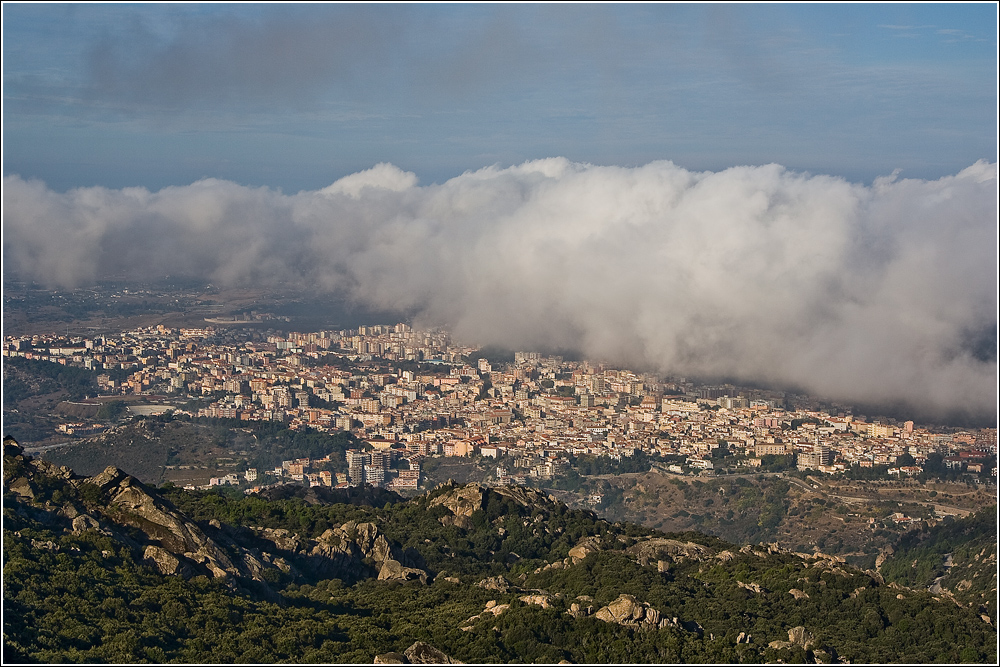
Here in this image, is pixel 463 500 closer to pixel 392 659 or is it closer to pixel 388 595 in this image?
pixel 388 595

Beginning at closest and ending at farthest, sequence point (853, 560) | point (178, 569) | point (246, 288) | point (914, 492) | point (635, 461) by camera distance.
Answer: point (178, 569) → point (853, 560) → point (914, 492) → point (635, 461) → point (246, 288)

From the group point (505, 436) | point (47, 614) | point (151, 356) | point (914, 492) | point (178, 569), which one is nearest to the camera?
point (47, 614)

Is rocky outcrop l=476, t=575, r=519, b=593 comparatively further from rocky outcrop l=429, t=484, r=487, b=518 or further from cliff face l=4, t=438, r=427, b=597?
rocky outcrop l=429, t=484, r=487, b=518

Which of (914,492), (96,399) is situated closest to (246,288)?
(96,399)

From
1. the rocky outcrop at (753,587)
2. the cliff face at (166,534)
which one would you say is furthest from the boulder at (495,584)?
the rocky outcrop at (753,587)

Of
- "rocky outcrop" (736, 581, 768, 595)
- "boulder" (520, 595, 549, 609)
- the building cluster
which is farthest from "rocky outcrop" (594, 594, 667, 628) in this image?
the building cluster

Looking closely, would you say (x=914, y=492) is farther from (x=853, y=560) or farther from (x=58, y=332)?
(x=58, y=332)
